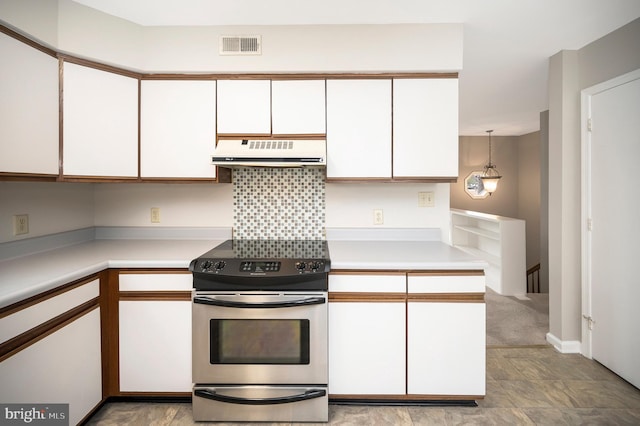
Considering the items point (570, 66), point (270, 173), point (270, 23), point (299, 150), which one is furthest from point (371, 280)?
point (570, 66)

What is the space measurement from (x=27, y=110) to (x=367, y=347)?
86.6 inches

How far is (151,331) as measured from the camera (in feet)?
7.13

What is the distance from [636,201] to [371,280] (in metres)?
1.82

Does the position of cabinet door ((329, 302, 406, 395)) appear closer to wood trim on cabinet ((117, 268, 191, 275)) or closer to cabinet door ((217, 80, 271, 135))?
wood trim on cabinet ((117, 268, 191, 275))

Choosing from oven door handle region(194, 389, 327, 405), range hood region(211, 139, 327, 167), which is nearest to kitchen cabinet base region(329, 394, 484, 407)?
oven door handle region(194, 389, 327, 405)

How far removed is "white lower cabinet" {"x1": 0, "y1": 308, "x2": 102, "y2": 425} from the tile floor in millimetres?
236

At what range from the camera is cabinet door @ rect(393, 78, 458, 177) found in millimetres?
2518

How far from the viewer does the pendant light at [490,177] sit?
7.30 meters

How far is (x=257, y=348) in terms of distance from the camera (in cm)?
209

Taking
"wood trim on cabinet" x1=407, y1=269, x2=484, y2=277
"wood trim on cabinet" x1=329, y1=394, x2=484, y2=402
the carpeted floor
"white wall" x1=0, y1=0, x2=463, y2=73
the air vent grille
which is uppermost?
"white wall" x1=0, y1=0, x2=463, y2=73

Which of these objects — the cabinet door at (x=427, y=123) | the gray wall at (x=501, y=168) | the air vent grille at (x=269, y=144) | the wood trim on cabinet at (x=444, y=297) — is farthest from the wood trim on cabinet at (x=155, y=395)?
the gray wall at (x=501, y=168)

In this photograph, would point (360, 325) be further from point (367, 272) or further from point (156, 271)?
point (156, 271)

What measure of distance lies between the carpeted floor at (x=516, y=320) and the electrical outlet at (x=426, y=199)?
1392 mm

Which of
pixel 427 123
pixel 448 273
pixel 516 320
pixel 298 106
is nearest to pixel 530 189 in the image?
pixel 516 320
